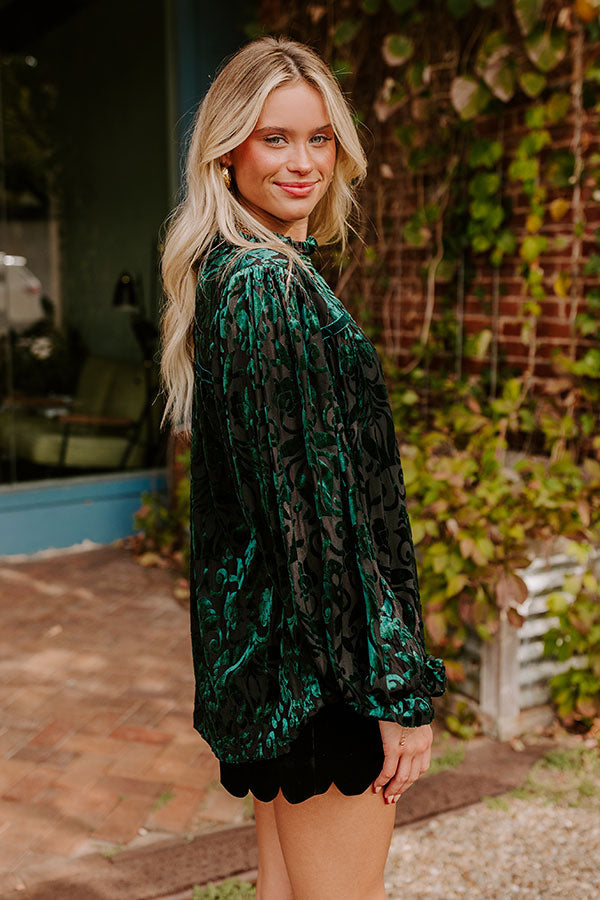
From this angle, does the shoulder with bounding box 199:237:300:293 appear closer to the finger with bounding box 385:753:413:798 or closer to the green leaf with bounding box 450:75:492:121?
the finger with bounding box 385:753:413:798

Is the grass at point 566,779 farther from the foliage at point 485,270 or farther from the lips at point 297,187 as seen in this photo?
the lips at point 297,187

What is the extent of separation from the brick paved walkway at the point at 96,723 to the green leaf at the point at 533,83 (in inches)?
112

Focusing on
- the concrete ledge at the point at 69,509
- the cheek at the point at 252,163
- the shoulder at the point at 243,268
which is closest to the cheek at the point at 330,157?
the cheek at the point at 252,163

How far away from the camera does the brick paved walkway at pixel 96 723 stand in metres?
2.72

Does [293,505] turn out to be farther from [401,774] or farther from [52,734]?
[52,734]

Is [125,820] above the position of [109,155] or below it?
below

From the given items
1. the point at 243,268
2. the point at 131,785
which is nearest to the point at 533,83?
the point at 243,268

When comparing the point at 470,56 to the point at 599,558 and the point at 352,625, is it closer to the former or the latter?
the point at 599,558

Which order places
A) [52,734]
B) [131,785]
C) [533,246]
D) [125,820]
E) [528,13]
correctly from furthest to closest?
[533,246], [528,13], [52,734], [131,785], [125,820]

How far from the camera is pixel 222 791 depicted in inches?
114

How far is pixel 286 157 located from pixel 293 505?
22.3 inches

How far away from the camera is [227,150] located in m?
1.43

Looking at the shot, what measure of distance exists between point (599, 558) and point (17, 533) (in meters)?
3.56

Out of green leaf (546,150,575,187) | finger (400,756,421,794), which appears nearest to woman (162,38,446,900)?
finger (400,756,421,794)
